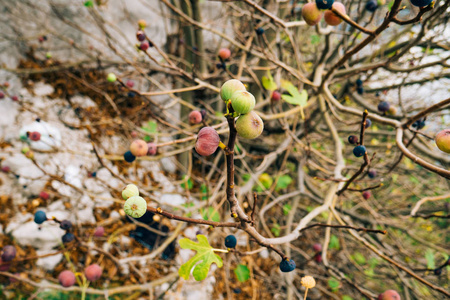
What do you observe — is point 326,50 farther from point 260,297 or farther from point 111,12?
point 111,12

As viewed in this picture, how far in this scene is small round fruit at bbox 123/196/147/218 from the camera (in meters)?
0.67

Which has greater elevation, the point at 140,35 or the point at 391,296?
the point at 140,35

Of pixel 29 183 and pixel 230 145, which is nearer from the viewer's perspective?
pixel 230 145

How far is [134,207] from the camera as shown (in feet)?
2.24

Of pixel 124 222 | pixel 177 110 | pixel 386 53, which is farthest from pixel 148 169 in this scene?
pixel 386 53

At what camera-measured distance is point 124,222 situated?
2799mm

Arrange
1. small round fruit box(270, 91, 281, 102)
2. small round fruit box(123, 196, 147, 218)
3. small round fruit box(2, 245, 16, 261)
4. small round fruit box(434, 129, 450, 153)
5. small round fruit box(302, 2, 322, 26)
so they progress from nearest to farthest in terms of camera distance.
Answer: small round fruit box(123, 196, 147, 218) < small round fruit box(434, 129, 450, 153) < small round fruit box(302, 2, 322, 26) < small round fruit box(2, 245, 16, 261) < small round fruit box(270, 91, 281, 102)

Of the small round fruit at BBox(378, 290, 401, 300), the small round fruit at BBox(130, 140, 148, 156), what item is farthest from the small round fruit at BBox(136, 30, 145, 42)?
the small round fruit at BBox(378, 290, 401, 300)

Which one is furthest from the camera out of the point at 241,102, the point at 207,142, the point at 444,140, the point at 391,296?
the point at 391,296

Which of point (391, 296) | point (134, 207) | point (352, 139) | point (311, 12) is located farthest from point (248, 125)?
point (391, 296)

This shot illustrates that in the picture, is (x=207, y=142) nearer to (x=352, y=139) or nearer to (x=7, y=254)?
(x=352, y=139)

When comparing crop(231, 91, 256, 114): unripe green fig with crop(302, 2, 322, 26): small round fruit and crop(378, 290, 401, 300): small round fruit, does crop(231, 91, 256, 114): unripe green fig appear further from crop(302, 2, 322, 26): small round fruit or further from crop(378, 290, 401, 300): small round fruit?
crop(378, 290, 401, 300): small round fruit

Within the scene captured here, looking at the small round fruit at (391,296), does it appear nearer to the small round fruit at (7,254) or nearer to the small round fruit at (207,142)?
the small round fruit at (207,142)

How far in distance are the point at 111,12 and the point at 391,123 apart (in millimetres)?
4254
